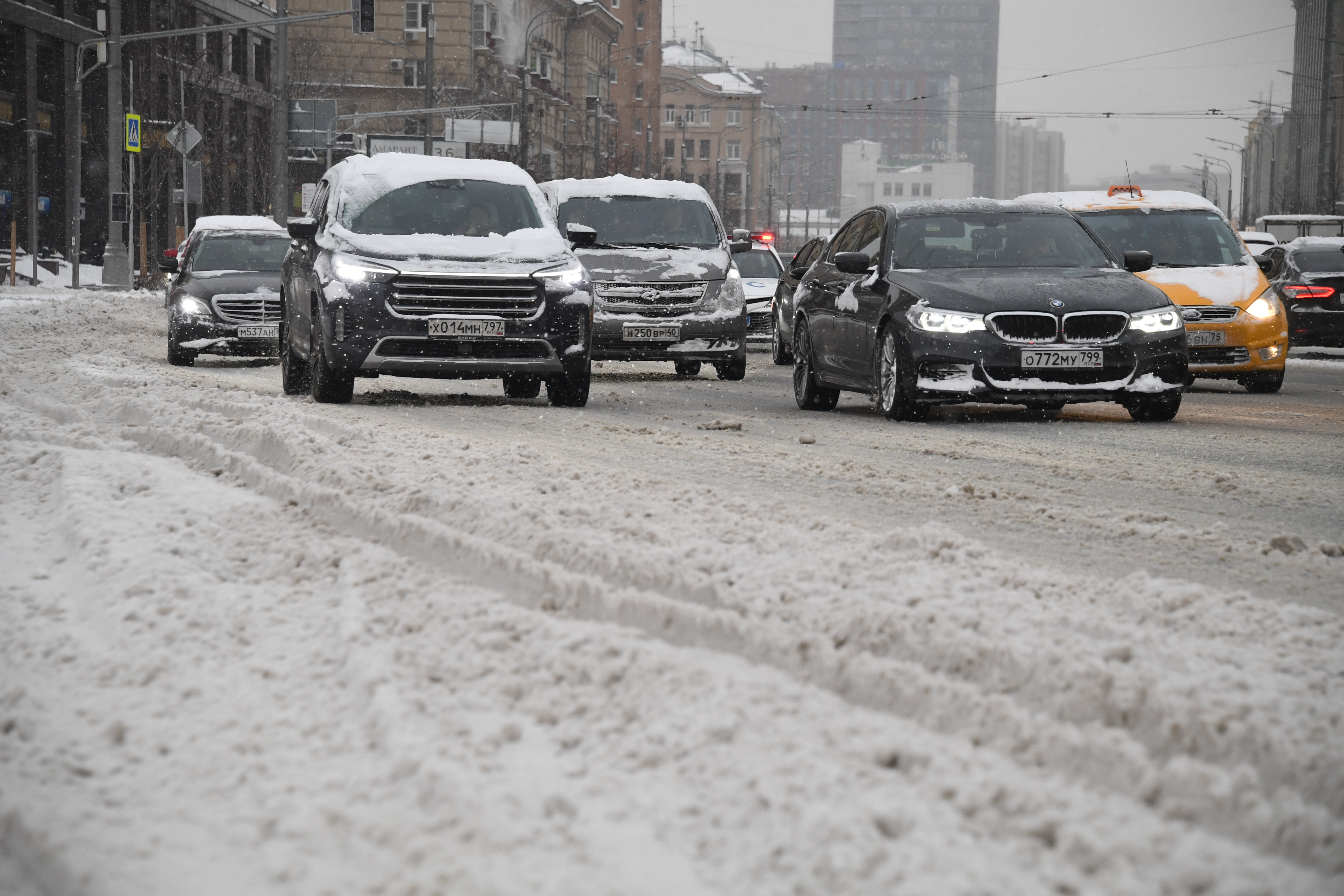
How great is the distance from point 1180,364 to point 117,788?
896 cm

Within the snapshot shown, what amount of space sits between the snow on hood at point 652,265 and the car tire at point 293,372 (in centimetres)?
331

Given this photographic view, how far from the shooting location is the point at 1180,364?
11.0m

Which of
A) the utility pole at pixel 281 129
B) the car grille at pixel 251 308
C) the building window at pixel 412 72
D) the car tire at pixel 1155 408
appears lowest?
the car tire at pixel 1155 408

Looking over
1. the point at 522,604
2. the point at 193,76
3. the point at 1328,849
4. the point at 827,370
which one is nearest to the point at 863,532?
the point at 522,604

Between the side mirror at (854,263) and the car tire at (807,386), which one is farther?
the car tire at (807,386)

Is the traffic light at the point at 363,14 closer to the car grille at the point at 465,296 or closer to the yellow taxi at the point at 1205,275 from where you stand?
the yellow taxi at the point at 1205,275

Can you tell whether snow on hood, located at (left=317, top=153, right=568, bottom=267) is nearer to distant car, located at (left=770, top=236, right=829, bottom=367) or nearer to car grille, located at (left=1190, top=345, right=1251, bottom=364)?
distant car, located at (left=770, top=236, right=829, bottom=367)

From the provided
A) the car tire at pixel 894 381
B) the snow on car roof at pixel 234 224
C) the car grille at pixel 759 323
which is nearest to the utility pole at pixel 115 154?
the snow on car roof at pixel 234 224

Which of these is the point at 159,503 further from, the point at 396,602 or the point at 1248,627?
the point at 1248,627

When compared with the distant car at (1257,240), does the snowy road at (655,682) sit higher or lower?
lower

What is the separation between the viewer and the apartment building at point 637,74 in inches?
5236

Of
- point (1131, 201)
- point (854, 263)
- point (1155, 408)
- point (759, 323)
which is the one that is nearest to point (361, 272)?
point (854, 263)

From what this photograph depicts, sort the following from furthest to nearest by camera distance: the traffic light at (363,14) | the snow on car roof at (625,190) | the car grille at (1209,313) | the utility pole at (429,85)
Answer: the utility pole at (429,85) < the traffic light at (363,14) < the snow on car roof at (625,190) < the car grille at (1209,313)

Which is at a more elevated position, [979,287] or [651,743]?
[979,287]
